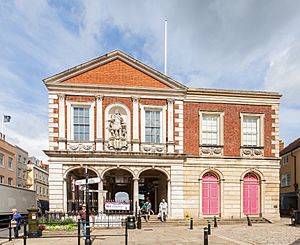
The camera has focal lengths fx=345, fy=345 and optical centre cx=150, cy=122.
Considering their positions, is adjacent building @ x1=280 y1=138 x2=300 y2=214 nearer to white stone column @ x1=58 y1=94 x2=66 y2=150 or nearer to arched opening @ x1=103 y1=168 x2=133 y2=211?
arched opening @ x1=103 y1=168 x2=133 y2=211

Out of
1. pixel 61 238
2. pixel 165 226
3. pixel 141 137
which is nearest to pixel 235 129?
pixel 141 137

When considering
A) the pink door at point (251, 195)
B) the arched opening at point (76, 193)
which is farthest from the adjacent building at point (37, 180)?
the pink door at point (251, 195)

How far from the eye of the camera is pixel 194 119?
88.2ft

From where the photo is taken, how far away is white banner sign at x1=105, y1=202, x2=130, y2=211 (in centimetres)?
2433

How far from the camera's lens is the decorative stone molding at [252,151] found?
27.1 m

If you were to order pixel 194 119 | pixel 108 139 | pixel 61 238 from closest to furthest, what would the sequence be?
pixel 61 238
pixel 108 139
pixel 194 119

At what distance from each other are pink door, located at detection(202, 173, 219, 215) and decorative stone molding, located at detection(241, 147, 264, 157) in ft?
9.94

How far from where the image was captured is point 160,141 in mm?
26172

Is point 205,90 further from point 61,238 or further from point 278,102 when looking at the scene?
point 61,238

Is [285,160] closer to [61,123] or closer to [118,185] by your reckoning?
[118,185]

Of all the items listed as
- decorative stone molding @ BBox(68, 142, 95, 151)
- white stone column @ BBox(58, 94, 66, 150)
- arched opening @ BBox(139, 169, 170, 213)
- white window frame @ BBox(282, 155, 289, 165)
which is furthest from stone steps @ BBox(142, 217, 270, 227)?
white window frame @ BBox(282, 155, 289, 165)

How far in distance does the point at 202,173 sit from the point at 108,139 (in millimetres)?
7615

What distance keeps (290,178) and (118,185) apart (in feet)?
71.4

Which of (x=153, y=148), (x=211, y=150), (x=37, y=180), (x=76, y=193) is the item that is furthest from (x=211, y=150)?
(x=37, y=180)
